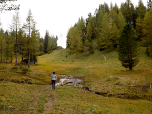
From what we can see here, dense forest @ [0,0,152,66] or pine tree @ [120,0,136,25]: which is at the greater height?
pine tree @ [120,0,136,25]

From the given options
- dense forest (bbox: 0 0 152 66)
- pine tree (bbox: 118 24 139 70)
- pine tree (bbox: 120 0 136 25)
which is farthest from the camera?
pine tree (bbox: 120 0 136 25)

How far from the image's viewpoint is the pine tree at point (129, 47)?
74.2 feet

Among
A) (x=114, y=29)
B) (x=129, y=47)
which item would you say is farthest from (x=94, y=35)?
(x=129, y=47)

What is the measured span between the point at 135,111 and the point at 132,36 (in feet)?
63.9

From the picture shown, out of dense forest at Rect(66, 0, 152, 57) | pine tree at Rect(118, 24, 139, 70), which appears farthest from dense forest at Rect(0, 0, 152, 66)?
pine tree at Rect(118, 24, 139, 70)

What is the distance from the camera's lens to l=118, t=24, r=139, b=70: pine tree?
22630 mm

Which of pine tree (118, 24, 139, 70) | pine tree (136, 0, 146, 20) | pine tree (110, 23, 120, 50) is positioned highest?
pine tree (136, 0, 146, 20)

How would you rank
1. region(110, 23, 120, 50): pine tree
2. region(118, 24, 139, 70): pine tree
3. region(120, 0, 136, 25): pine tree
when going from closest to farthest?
region(118, 24, 139, 70): pine tree < region(110, 23, 120, 50): pine tree < region(120, 0, 136, 25): pine tree

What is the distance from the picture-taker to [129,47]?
22.9 metres

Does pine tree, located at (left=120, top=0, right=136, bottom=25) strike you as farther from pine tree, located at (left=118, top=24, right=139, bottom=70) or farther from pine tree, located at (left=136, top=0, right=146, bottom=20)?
pine tree, located at (left=118, top=24, right=139, bottom=70)

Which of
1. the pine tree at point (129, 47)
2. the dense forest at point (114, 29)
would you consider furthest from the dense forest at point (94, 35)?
the pine tree at point (129, 47)

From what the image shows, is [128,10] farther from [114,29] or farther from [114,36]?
[114,36]

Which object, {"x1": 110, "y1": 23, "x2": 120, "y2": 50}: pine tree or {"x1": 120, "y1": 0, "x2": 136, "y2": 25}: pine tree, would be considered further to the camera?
{"x1": 120, "y1": 0, "x2": 136, "y2": 25}: pine tree

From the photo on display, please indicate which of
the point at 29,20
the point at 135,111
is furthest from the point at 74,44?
the point at 135,111
